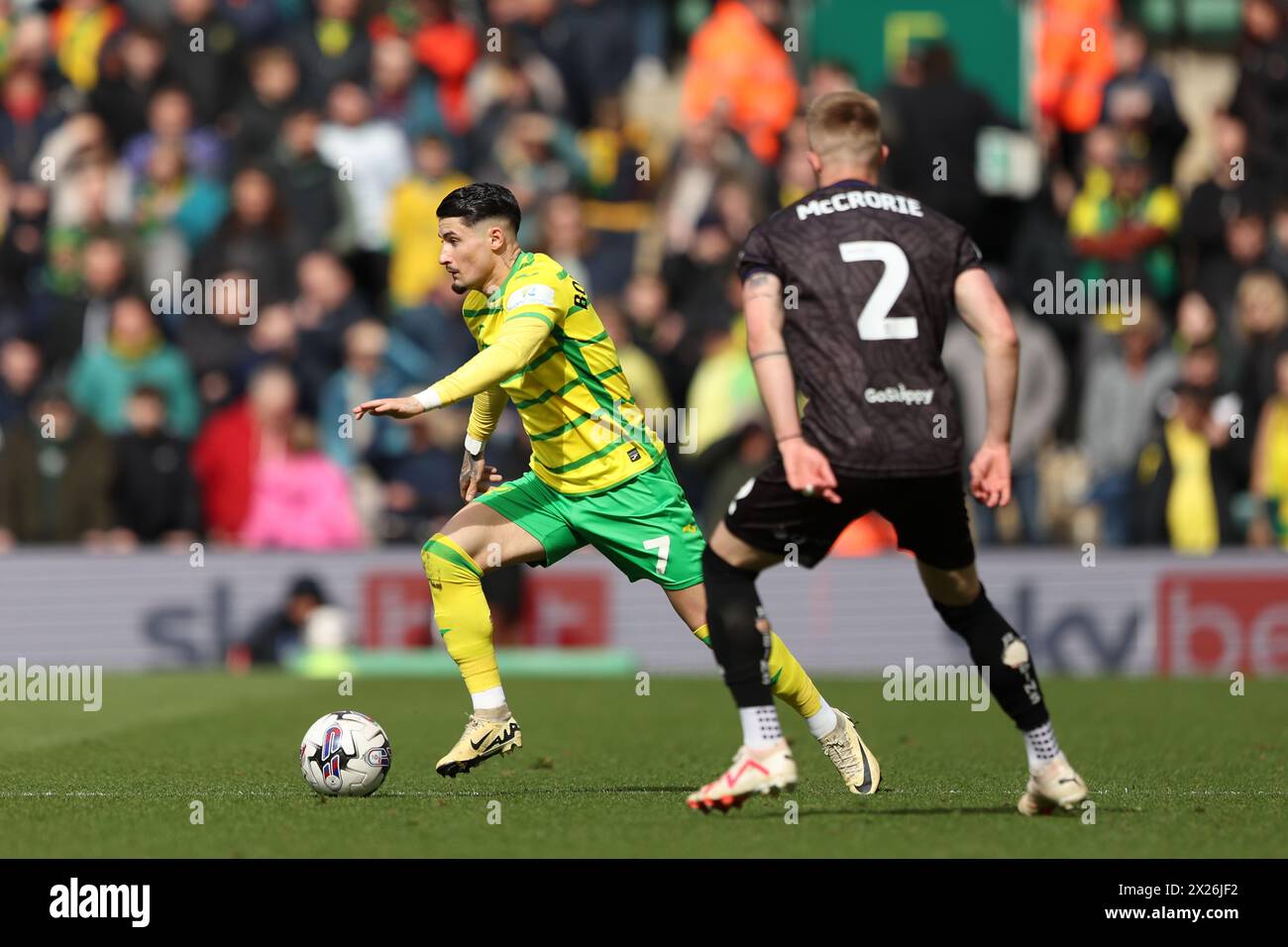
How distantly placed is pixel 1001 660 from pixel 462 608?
248 cm

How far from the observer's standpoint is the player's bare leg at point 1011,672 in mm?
7898

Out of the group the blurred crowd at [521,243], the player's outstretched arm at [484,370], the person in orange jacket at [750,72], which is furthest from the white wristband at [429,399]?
A: the person in orange jacket at [750,72]

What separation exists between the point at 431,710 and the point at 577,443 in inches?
178

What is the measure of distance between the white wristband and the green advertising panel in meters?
12.7

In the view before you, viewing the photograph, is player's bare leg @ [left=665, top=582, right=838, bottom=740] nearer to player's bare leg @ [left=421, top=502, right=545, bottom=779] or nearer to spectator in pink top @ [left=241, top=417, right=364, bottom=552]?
player's bare leg @ [left=421, top=502, right=545, bottom=779]

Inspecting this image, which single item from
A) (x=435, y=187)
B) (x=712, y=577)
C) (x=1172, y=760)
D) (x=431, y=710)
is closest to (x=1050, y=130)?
(x=435, y=187)

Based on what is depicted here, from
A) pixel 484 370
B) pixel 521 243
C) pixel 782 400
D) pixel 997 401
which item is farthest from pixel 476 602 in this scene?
pixel 521 243

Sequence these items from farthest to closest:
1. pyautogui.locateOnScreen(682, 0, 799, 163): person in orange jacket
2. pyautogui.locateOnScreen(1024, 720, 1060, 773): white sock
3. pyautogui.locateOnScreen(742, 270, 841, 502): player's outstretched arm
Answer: pyautogui.locateOnScreen(682, 0, 799, 163): person in orange jacket < pyautogui.locateOnScreen(1024, 720, 1060, 773): white sock < pyautogui.locateOnScreen(742, 270, 841, 502): player's outstretched arm

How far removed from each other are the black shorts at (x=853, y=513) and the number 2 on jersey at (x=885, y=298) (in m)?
0.49

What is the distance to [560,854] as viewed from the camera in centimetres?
711

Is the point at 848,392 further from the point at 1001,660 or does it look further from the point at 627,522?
the point at 627,522

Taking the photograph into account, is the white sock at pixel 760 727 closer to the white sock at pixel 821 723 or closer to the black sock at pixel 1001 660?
the black sock at pixel 1001 660

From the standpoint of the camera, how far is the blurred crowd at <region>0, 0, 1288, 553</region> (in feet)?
55.5

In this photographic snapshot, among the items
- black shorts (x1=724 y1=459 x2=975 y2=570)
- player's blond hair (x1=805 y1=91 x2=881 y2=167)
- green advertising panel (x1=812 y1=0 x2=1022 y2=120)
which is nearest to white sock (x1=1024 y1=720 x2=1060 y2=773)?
black shorts (x1=724 y1=459 x2=975 y2=570)
